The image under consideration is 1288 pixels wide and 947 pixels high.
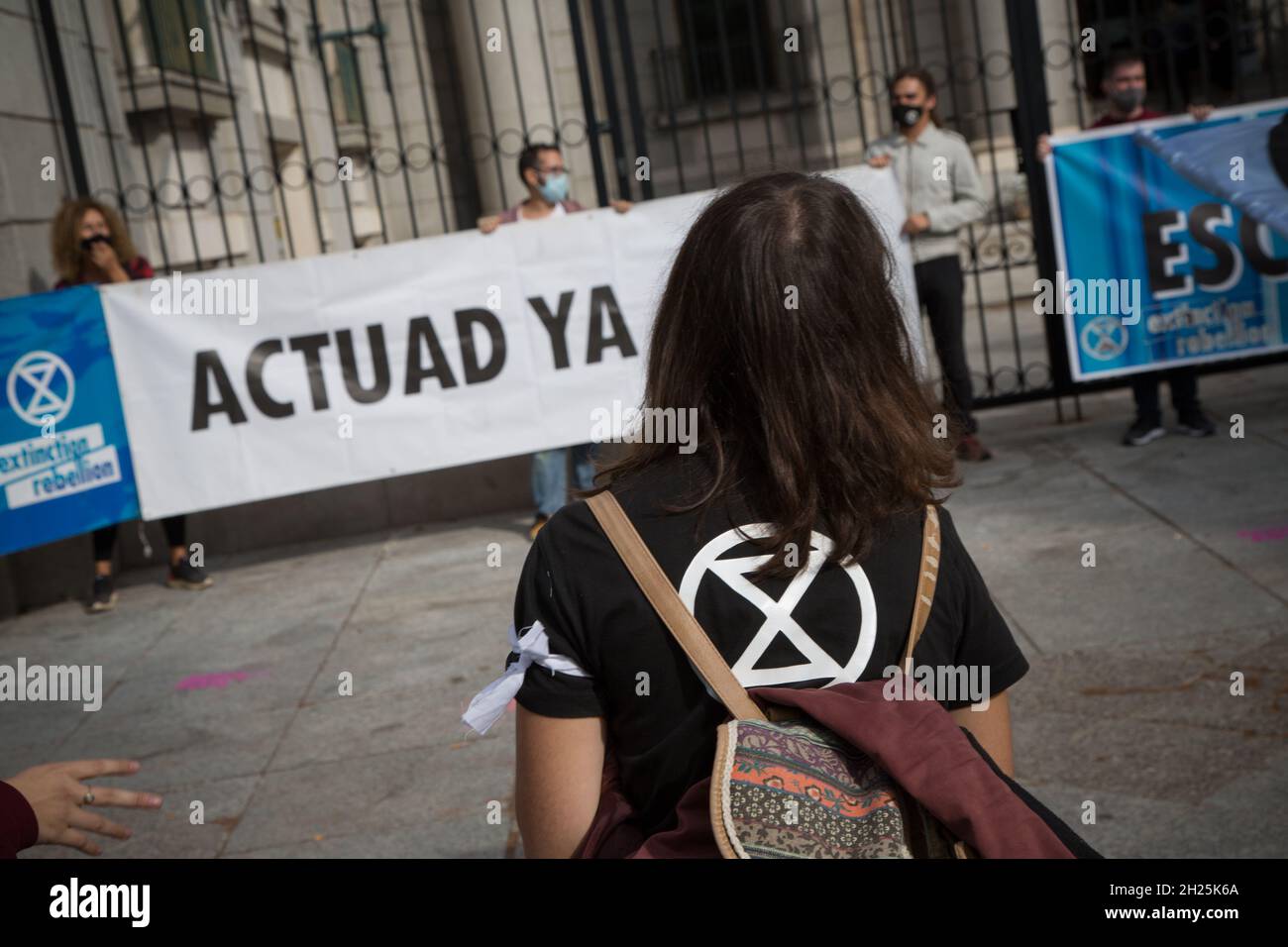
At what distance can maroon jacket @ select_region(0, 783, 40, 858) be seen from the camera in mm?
1714

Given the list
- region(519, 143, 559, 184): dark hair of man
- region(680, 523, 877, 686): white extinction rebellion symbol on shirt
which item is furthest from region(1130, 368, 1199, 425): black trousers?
region(680, 523, 877, 686): white extinction rebellion symbol on shirt

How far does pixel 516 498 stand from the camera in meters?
8.46

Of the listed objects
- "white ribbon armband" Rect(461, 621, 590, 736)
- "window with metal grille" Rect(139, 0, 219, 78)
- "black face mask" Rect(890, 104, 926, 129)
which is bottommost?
"white ribbon armband" Rect(461, 621, 590, 736)

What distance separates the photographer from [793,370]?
1.68m

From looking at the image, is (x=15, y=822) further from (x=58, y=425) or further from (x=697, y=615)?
(x=58, y=425)

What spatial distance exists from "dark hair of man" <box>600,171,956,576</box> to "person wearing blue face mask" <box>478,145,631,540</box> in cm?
583

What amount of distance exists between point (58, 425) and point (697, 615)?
20.8 feet

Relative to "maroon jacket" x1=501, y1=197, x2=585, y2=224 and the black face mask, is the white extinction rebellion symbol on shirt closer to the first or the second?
"maroon jacket" x1=501, y1=197, x2=585, y2=224

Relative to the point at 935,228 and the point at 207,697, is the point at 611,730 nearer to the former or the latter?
the point at 207,697

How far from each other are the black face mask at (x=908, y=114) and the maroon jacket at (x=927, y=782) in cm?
665

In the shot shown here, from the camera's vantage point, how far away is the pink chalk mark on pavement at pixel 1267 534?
5605mm

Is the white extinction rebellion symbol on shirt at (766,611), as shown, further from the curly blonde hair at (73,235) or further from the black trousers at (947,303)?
the curly blonde hair at (73,235)

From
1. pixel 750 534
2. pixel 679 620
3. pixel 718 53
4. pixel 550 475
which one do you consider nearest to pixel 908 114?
pixel 550 475
